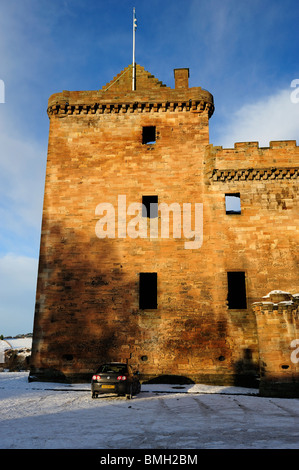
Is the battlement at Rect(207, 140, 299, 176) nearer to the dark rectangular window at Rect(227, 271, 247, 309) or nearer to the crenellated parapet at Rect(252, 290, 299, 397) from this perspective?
the dark rectangular window at Rect(227, 271, 247, 309)

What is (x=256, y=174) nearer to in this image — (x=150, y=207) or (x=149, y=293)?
(x=150, y=207)

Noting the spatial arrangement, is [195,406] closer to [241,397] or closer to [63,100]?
[241,397]

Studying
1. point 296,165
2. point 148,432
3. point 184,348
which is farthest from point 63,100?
point 148,432

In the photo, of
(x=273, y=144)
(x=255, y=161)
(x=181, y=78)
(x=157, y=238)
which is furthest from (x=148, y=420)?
(x=181, y=78)

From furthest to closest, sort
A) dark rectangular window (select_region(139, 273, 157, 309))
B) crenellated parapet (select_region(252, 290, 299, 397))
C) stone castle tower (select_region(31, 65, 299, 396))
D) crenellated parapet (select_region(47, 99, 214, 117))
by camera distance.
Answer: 1. dark rectangular window (select_region(139, 273, 157, 309))
2. crenellated parapet (select_region(47, 99, 214, 117))
3. stone castle tower (select_region(31, 65, 299, 396))
4. crenellated parapet (select_region(252, 290, 299, 397))

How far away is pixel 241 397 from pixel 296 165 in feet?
40.1

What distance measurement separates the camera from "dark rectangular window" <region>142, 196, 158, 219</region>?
63.2 ft

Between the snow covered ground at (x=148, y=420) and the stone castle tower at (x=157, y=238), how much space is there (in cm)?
319

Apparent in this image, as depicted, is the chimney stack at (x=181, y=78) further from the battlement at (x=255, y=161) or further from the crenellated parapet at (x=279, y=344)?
the crenellated parapet at (x=279, y=344)

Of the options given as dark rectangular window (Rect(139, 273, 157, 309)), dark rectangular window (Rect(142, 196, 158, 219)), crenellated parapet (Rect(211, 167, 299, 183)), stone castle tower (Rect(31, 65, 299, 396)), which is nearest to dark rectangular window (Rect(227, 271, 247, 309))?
stone castle tower (Rect(31, 65, 299, 396))

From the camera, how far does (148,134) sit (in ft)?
69.8

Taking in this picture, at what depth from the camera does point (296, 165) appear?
19047 millimetres

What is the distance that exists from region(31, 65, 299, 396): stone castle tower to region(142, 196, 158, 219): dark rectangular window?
0.08 m
